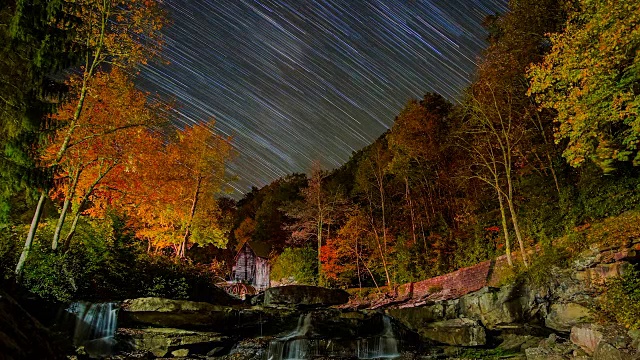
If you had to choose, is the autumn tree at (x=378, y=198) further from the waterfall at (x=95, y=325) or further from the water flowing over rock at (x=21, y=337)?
the water flowing over rock at (x=21, y=337)

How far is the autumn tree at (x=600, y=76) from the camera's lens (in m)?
9.93

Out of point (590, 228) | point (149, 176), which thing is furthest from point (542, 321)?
point (149, 176)

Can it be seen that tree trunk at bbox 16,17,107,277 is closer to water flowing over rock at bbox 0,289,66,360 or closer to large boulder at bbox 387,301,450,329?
water flowing over rock at bbox 0,289,66,360

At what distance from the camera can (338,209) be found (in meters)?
30.5

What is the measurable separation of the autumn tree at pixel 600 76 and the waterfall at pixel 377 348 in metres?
8.94

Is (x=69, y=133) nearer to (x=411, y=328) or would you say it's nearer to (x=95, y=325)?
(x=95, y=325)

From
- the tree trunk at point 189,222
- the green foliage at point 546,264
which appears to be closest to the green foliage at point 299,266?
the tree trunk at point 189,222

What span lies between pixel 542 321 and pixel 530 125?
1239cm

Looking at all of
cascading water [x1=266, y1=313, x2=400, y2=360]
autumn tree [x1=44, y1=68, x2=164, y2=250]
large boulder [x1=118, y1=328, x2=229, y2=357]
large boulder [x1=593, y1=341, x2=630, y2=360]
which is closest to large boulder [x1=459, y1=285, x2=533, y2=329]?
cascading water [x1=266, y1=313, x2=400, y2=360]

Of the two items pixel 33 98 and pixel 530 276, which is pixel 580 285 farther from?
pixel 33 98

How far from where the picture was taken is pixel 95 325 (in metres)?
12.0

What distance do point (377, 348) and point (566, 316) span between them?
631 centimetres

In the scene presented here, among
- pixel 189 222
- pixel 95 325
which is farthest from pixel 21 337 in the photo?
pixel 189 222

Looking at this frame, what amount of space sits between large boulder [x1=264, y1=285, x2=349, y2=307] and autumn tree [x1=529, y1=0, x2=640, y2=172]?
16696mm
